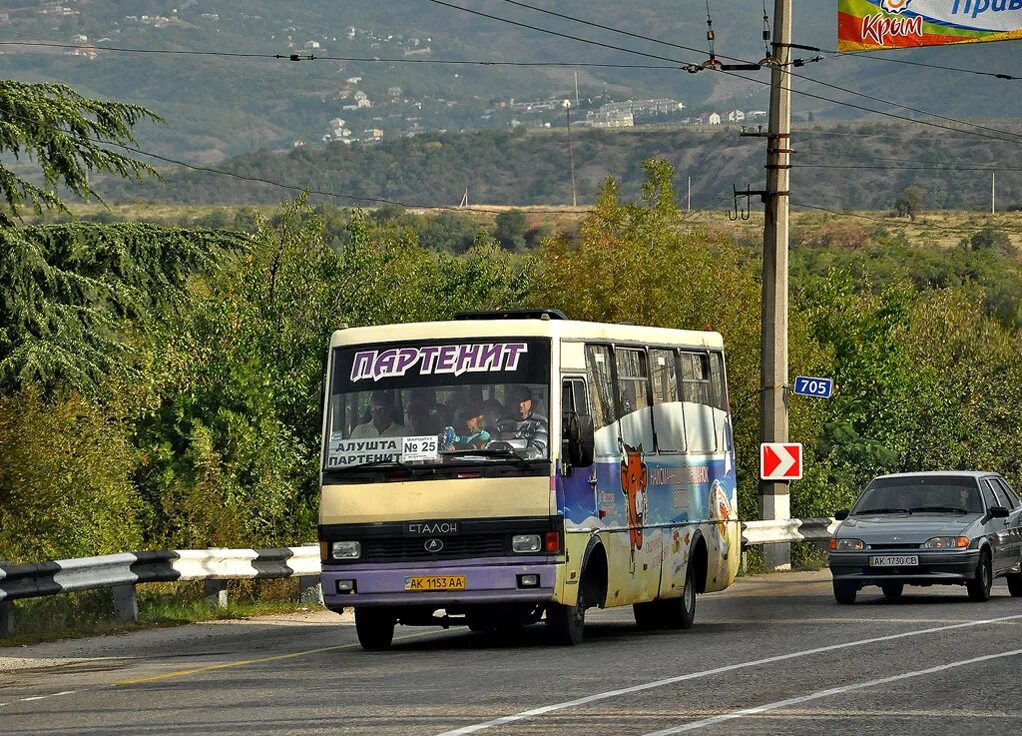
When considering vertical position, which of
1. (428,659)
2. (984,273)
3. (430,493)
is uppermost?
(984,273)

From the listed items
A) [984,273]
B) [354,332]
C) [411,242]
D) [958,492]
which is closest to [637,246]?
[411,242]

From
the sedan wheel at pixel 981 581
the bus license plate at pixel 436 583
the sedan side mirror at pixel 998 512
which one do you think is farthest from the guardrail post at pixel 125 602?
the sedan side mirror at pixel 998 512

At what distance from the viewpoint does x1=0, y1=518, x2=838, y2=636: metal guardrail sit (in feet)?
60.8

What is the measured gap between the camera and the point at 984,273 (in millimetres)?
116812

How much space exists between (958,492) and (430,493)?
376 inches

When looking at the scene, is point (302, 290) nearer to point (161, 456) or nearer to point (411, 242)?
point (161, 456)

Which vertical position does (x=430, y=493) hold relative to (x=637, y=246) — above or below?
below

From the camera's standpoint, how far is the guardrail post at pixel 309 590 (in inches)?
942

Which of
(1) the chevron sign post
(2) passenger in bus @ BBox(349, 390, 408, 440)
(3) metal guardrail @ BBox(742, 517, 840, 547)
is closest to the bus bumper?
(2) passenger in bus @ BBox(349, 390, 408, 440)

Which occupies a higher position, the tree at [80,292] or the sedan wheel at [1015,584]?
the tree at [80,292]

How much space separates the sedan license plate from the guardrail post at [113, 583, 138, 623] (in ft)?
27.9

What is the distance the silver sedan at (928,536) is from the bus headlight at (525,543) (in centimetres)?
720

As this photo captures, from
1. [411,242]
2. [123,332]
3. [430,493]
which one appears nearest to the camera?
[430,493]

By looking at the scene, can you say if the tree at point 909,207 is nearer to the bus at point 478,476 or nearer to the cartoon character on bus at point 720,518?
the cartoon character on bus at point 720,518
